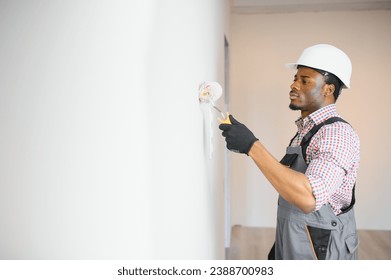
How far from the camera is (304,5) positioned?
3.81 metres

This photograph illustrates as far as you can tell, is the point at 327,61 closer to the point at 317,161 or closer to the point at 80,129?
the point at 317,161

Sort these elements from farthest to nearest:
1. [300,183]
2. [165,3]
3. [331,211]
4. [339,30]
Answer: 1. [339,30]
2. [331,211]
3. [300,183]
4. [165,3]

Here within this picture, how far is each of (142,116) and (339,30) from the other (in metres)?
3.70

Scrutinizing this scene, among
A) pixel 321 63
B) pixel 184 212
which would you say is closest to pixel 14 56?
pixel 184 212

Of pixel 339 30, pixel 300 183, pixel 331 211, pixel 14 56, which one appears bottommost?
pixel 331 211

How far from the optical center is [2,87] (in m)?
0.84

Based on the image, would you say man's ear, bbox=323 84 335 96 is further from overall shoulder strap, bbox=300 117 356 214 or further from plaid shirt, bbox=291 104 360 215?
overall shoulder strap, bbox=300 117 356 214

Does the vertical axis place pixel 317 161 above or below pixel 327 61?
below

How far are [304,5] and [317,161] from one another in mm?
3062

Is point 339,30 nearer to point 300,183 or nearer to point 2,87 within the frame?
point 300,183

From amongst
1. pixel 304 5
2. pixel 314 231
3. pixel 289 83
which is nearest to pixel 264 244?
pixel 289 83

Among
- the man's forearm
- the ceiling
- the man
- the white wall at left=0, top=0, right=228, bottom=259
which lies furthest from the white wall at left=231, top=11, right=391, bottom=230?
the white wall at left=0, top=0, right=228, bottom=259

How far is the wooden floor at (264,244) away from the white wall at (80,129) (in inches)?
106

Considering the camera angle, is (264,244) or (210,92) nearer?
(210,92)
